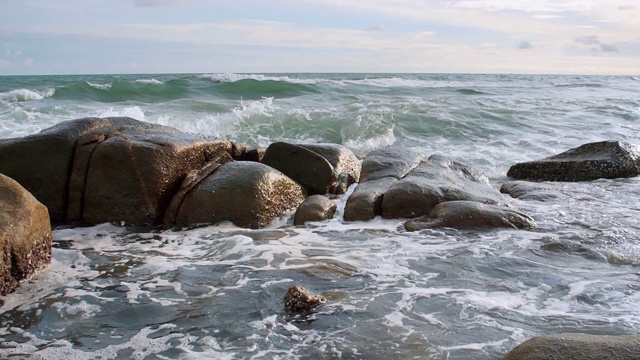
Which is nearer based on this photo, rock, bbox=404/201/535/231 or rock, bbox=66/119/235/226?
rock, bbox=404/201/535/231

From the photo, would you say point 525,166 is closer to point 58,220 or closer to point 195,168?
point 195,168

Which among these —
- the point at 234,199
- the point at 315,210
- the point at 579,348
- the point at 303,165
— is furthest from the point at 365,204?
the point at 579,348

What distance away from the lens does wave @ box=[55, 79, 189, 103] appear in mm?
23625

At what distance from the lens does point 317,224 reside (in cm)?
675

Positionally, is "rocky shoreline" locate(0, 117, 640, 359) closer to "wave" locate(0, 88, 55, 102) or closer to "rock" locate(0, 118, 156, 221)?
"rock" locate(0, 118, 156, 221)

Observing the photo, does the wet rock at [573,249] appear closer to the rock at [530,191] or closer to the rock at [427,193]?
the rock at [427,193]

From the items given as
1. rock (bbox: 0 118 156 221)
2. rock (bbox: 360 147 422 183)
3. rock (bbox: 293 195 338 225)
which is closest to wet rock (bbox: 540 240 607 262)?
rock (bbox: 293 195 338 225)

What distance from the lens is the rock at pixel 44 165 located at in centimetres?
674

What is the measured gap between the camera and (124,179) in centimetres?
662

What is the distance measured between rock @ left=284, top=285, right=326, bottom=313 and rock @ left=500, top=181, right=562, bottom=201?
4.81m

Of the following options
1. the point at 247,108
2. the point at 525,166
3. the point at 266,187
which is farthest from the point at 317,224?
the point at 247,108

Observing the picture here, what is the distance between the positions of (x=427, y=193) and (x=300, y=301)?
330cm

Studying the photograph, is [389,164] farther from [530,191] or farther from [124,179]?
[124,179]

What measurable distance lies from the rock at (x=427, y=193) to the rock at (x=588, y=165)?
7.55 ft
